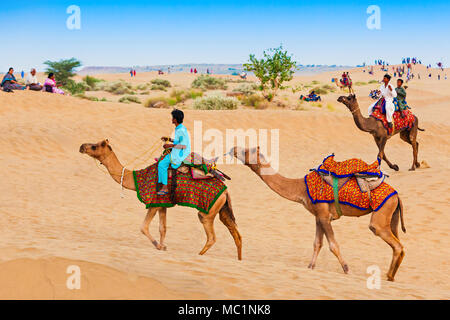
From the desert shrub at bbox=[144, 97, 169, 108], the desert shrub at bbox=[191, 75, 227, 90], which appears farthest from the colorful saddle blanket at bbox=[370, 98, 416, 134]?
the desert shrub at bbox=[191, 75, 227, 90]

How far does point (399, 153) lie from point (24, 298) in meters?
19.4

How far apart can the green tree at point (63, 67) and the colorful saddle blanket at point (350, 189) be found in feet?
148

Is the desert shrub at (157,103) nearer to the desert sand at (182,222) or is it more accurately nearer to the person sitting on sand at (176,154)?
the desert sand at (182,222)

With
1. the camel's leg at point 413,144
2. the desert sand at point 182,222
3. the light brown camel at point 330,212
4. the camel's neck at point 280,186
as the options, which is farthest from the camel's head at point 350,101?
the camel's neck at point 280,186

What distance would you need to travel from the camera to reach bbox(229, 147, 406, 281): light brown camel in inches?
308

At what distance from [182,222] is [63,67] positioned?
41.7 m

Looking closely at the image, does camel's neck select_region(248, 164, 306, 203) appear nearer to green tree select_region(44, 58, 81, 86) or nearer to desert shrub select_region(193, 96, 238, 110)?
desert shrub select_region(193, 96, 238, 110)

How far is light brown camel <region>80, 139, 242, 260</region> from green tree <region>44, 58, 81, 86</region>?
43034 millimetres

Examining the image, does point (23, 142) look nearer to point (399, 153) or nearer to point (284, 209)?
point (284, 209)

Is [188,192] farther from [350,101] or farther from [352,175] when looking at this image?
[350,101]

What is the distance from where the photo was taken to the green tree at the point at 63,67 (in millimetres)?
49625

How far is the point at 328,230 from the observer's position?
7.98m
